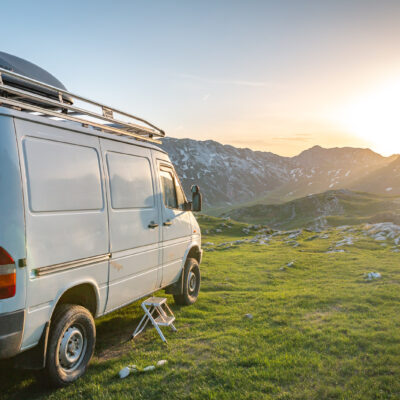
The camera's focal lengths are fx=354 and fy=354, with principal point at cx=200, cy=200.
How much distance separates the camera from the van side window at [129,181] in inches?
224

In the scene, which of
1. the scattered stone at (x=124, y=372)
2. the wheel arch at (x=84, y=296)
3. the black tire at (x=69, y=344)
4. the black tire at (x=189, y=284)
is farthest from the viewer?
the black tire at (x=189, y=284)

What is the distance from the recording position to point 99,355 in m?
5.90

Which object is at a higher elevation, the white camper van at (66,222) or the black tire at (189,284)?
the white camper van at (66,222)

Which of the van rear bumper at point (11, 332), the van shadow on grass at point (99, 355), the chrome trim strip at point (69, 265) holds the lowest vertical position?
the van shadow on grass at point (99, 355)

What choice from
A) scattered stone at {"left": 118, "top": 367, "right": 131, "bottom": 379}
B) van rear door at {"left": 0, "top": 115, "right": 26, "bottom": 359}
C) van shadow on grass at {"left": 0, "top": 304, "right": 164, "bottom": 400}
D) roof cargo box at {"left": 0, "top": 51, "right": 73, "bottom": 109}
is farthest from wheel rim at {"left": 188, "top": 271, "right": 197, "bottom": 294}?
van rear door at {"left": 0, "top": 115, "right": 26, "bottom": 359}

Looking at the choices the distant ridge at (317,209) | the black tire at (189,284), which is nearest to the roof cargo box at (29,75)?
the black tire at (189,284)

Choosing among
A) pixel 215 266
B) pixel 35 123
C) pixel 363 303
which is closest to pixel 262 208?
pixel 215 266

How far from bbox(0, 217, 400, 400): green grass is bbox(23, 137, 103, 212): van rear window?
247 cm

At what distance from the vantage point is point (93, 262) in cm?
511

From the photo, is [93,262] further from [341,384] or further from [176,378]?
[341,384]

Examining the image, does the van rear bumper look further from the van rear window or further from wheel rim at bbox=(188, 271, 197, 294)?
wheel rim at bbox=(188, 271, 197, 294)

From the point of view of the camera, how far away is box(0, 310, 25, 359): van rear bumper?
3814 mm

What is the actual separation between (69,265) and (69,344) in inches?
44.5

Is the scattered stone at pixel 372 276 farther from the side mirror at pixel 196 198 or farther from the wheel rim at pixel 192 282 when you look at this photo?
the side mirror at pixel 196 198
